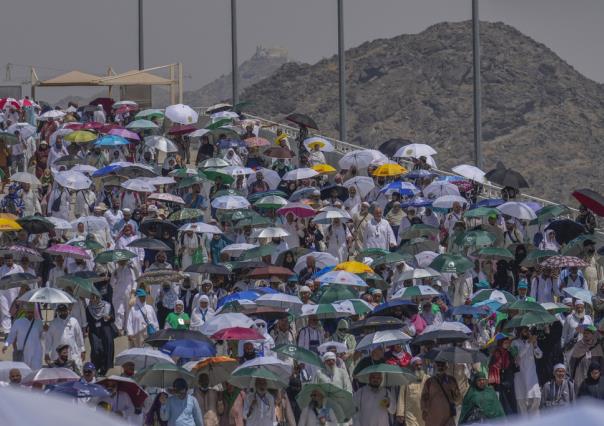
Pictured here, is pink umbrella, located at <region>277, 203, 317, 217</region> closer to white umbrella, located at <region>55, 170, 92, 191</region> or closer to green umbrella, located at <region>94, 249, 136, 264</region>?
white umbrella, located at <region>55, 170, 92, 191</region>

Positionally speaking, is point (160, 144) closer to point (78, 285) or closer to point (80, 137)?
point (80, 137)

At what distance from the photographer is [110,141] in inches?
1212

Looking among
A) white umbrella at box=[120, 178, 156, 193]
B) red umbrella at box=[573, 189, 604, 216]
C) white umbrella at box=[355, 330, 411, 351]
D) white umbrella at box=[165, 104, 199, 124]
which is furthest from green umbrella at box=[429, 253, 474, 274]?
white umbrella at box=[165, 104, 199, 124]

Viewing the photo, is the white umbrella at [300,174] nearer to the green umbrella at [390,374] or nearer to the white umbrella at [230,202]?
the white umbrella at [230,202]

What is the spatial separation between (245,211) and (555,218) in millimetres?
4579

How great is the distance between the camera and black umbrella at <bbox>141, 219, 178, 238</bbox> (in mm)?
24312

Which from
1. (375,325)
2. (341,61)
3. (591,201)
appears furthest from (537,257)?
(341,61)

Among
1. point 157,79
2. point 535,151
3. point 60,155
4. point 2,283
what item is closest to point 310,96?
point 535,151

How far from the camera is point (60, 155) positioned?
31625 mm

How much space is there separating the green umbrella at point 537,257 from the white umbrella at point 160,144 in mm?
10435

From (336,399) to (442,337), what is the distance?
184 centimetres

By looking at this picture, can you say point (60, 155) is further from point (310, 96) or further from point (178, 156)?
point (310, 96)

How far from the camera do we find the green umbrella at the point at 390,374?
16859 mm

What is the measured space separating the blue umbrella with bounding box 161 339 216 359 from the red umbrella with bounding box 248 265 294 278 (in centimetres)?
376
